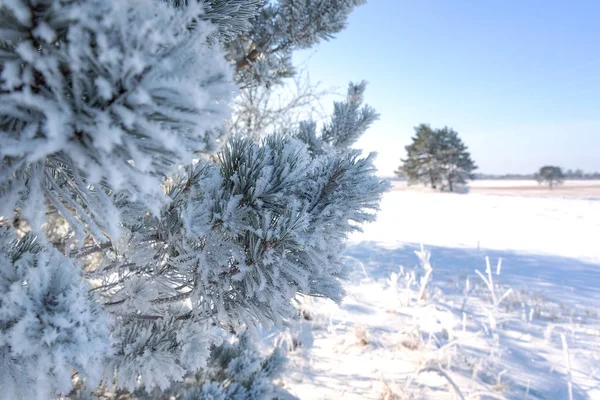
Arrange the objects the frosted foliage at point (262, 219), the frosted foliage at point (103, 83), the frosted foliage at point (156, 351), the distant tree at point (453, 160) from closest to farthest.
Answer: the frosted foliage at point (103, 83)
the frosted foliage at point (262, 219)
the frosted foliage at point (156, 351)
the distant tree at point (453, 160)

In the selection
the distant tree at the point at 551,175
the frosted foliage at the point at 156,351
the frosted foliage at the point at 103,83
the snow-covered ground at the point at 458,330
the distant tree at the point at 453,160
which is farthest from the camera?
the distant tree at the point at 551,175

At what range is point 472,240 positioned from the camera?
7.40 m

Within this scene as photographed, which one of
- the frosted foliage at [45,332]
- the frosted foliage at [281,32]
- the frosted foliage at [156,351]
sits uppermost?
the frosted foliage at [281,32]

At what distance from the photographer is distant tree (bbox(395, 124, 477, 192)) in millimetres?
26516

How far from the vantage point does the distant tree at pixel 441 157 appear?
87.0 ft

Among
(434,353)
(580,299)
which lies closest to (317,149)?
(434,353)

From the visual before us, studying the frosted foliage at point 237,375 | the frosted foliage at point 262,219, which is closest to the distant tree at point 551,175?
the frosted foliage at point 237,375

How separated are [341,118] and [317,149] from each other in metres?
0.45

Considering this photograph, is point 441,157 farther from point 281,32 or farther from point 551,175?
point 281,32

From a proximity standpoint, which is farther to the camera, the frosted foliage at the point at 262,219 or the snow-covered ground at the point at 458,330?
the snow-covered ground at the point at 458,330

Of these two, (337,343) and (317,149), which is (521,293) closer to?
(337,343)

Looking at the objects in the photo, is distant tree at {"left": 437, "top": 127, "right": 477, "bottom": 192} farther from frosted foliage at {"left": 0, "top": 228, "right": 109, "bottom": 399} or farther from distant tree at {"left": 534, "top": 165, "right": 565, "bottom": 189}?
frosted foliage at {"left": 0, "top": 228, "right": 109, "bottom": 399}

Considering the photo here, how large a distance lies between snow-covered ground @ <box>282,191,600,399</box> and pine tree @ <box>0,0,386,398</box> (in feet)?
1.23

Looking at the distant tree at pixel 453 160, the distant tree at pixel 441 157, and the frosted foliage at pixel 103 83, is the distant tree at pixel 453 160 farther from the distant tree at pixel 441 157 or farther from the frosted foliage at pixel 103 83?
the frosted foliage at pixel 103 83
